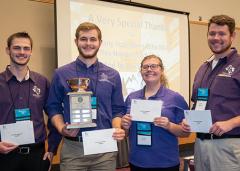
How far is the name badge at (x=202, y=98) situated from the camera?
2.71 metres

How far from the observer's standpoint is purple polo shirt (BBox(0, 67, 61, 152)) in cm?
269

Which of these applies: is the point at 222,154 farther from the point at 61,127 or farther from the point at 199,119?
the point at 61,127

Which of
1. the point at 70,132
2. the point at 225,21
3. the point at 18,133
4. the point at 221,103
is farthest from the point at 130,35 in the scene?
the point at 70,132

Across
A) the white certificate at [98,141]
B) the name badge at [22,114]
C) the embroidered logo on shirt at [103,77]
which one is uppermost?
the embroidered logo on shirt at [103,77]

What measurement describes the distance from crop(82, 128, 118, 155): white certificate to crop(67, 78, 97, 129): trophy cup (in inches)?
4.2

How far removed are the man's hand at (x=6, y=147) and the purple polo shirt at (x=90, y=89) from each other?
0.40m

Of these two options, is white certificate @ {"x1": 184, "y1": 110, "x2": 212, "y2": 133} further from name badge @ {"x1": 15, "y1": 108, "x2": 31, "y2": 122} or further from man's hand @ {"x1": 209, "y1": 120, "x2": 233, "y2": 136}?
name badge @ {"x1": 15, "y1": 108, "x2": 31, "y2": 122}

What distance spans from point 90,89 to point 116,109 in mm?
332

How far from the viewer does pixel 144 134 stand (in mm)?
2719

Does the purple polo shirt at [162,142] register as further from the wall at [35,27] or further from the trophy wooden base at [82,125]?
the wall at [35,27]

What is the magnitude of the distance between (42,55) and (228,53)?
9.76 ft

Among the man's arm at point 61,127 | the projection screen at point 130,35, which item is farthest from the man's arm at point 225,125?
the projection screen at point 130,35

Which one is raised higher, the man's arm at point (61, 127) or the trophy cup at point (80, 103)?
the trophy cup at point (80, 103)

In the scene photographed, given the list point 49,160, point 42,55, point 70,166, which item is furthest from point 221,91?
point 42,55
